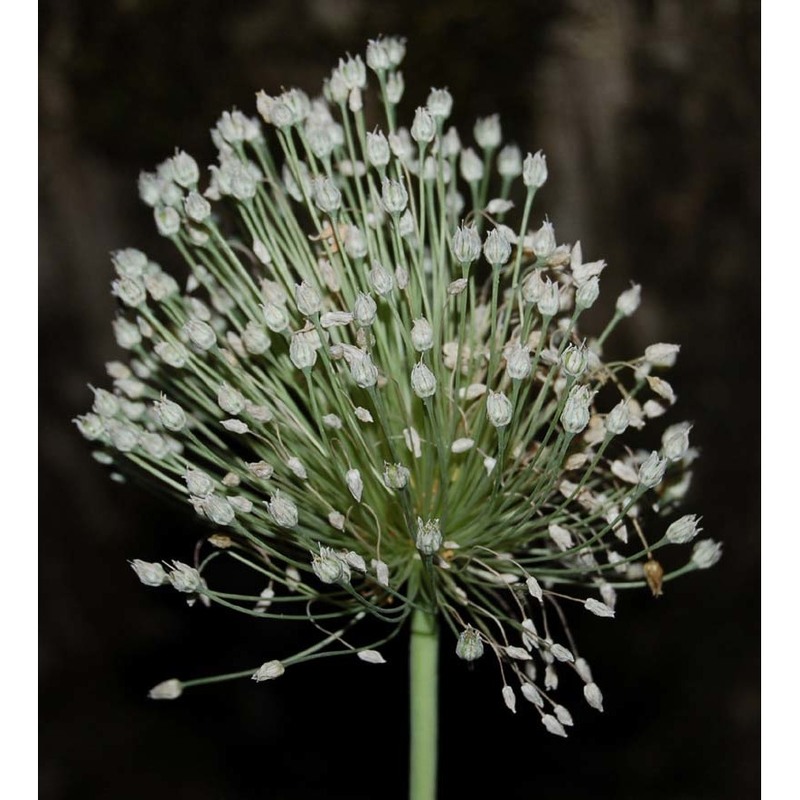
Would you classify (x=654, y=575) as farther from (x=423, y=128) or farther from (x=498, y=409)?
(x=423, y=128)

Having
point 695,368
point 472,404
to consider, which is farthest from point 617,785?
point 472,404

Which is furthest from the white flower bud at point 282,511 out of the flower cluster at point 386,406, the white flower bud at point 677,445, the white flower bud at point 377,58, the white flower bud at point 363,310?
the white flower bud at point 377,58

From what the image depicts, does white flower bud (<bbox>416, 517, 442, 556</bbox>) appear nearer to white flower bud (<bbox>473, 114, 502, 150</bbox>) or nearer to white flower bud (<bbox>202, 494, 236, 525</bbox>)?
white flower bud (<bbox>202, 494, 236, 525</bbox>)

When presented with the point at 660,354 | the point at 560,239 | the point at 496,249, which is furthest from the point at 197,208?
the point at 560,239

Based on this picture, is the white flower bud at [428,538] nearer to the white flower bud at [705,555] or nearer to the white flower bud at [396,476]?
the white flower bud at [396,476]

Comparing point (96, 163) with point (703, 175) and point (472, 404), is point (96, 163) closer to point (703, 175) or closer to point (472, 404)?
point (703, 175)

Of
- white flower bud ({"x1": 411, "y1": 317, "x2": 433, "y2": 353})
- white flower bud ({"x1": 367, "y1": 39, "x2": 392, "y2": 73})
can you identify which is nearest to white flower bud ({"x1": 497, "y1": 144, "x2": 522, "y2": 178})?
white flower bud ({"x1": 367, "y1": 39, "x2": 392, "y2": 73})

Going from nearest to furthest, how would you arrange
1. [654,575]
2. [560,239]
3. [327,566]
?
[327,566]
[654,575]
[560,239]
